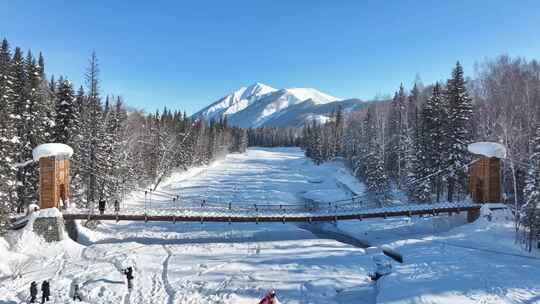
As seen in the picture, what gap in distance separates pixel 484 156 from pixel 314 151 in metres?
67.5

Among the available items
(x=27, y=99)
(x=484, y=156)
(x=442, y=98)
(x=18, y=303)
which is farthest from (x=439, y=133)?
(x=27, y=99)

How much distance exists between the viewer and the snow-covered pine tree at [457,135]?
30.8 m

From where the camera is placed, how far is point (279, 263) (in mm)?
18703

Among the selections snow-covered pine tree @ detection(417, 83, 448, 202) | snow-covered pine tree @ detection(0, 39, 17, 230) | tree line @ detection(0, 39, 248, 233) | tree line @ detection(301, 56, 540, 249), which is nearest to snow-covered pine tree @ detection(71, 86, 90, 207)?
tree line @ detection(0, 39, 248, 233)

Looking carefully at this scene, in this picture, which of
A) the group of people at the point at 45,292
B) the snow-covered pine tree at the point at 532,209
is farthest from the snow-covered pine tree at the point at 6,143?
the snow-covered pine tree at the point at 532,209

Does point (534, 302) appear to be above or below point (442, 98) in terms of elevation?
below

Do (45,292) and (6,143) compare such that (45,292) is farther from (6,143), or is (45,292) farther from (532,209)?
(532,209)

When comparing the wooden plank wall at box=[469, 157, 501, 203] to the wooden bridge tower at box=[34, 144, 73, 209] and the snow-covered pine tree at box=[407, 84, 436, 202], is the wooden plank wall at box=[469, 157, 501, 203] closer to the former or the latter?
the snow-covered pine tree at box=[407, 84, 436, 202]

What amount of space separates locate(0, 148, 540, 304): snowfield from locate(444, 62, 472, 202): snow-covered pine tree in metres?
5.85

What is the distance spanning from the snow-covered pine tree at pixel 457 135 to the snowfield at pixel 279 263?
19.2 feet

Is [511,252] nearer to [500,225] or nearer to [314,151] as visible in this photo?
[500,225]

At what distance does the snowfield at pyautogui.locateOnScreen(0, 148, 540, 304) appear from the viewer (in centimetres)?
1405

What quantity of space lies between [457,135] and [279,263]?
20.4 meters

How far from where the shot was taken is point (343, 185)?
181 ft
